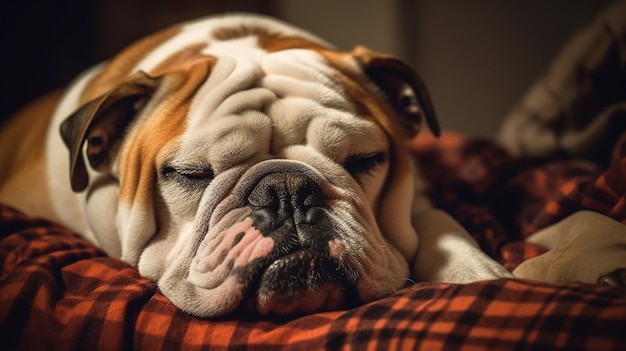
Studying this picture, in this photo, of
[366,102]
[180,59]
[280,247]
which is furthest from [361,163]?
[180,59]

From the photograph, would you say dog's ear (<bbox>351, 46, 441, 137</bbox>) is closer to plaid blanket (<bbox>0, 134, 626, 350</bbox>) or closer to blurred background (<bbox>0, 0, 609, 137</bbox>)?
plaid blanket (<bbox>0, 134, 626, 350</bbox>)

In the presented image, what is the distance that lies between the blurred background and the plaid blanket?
58.5 inches

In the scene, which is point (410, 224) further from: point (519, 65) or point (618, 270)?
point (519, 65)

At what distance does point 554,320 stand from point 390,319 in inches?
9.0

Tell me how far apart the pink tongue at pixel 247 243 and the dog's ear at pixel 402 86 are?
0.53m

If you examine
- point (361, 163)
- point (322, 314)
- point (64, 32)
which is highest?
point (361, 163)

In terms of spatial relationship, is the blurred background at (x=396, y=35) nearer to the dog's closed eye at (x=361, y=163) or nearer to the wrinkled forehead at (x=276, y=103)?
the wrinkled forehead at (x=276, y=103)

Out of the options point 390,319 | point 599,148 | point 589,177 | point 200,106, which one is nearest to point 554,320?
point 390,319

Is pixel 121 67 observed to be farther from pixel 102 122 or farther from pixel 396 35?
pixel 396 35

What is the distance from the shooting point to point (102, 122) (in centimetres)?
133

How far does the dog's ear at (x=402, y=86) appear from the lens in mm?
1446

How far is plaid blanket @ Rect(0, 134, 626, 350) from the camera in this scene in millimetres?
843

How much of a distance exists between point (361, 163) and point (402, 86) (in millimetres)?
319

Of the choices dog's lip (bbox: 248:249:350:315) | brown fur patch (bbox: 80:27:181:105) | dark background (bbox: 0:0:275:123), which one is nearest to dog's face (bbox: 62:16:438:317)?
dog's lip (bbox: 248:249:350:315)
